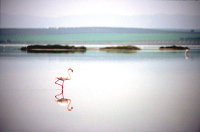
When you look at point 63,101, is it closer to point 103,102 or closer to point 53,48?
point 103,102

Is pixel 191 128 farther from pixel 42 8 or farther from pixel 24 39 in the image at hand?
pixel 24 39

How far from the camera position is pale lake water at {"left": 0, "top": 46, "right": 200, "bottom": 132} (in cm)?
185

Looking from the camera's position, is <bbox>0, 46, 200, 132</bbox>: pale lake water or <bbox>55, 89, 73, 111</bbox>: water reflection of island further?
<bbox>55, 89, 73, 111</bbox>: water reflection of island

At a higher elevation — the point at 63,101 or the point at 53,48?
the point at 53,48

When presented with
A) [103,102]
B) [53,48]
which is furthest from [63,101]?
[53,48]

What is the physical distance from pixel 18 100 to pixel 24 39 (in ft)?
26.0

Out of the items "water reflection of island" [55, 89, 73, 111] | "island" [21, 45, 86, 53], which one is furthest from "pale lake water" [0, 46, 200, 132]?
"island" [21, 45, 86, 53]

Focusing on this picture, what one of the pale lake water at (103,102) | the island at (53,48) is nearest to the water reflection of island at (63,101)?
the pale lake water at (103,102)

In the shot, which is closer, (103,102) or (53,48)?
(103,102)

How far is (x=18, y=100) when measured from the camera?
238cm

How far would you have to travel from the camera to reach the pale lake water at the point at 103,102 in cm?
185

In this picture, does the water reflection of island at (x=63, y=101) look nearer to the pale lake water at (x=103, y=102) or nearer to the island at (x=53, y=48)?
the pale lake water at (x=103, y=102)

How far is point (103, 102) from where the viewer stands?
92.7 inches

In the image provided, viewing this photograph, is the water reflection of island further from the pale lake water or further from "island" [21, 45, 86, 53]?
"island" [21, 45, 86, 53]
